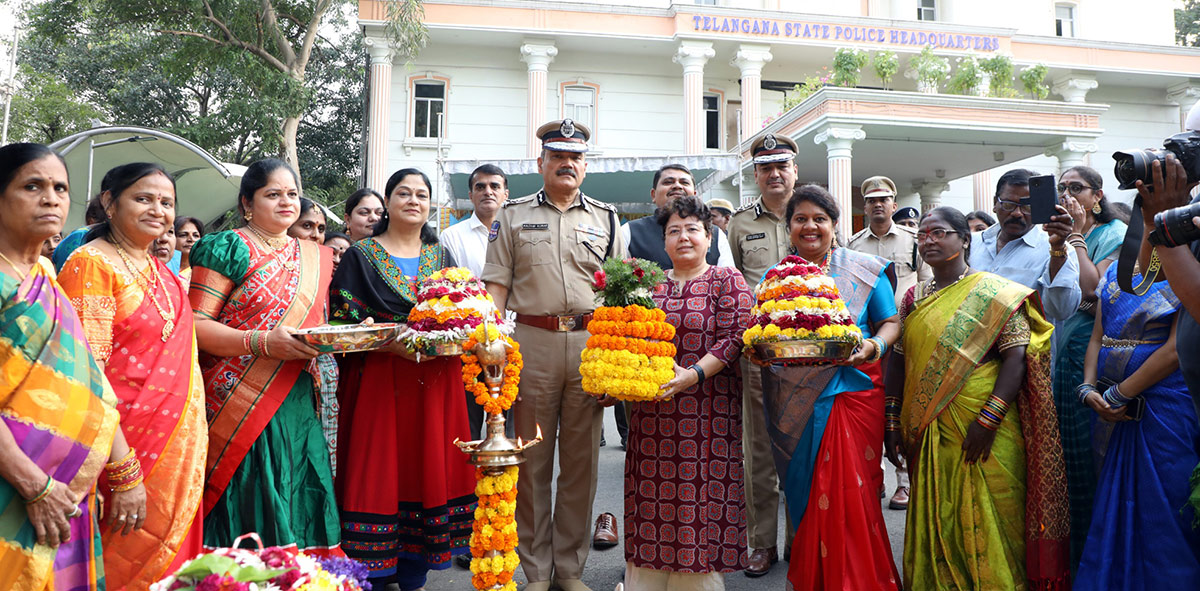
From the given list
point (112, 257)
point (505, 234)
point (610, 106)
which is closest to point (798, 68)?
point (610, 106)

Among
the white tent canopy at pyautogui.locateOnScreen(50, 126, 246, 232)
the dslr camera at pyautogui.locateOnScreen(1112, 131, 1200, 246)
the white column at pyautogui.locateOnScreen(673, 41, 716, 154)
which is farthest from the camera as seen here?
the white column at pyautogui.locateOnScreen(673, 41, 716, 154)

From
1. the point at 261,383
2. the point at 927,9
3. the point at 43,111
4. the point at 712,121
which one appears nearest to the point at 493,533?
the point at 261,383

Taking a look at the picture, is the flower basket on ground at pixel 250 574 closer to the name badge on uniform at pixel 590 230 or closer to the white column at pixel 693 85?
the name badge on uniform at pixel 590 230

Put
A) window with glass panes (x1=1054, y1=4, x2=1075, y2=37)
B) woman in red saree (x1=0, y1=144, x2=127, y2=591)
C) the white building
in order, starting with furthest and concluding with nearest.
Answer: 1. window with glass panes (x1=1054, y1=4, x2=1075, y2=37)
2. the white building
3. woman in red saree (x1=0, y1=144, x2=127, y2=591)

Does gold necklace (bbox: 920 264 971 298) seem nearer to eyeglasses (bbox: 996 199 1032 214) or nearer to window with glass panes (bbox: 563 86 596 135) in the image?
eyeglasses (bbox: 996 199 1032 214)

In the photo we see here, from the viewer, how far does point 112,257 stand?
2871 millimetres

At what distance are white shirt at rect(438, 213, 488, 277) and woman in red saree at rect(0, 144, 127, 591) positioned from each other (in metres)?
3.01

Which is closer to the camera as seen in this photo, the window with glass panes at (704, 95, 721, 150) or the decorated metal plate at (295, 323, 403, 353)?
the decorated metal plate at (295, 323, 403, 353)

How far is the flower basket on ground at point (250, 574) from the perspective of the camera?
1.87 metres

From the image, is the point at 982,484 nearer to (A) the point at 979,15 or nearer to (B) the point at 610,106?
(B) the point at 610,106

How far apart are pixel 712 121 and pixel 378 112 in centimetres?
843

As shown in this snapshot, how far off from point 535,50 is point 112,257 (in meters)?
16.6

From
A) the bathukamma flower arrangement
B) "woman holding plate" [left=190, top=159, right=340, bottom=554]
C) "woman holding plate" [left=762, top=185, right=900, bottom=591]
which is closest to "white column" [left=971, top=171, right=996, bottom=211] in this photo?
"woman holding plate" [left=762, top=185, right=900, bottom=591]

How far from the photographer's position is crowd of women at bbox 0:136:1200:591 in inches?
114
